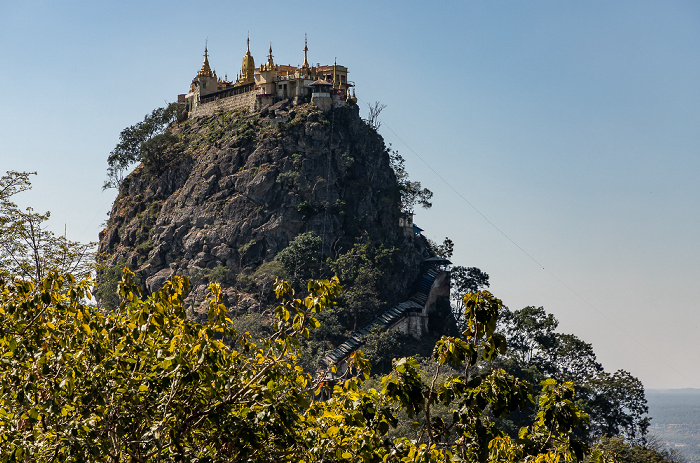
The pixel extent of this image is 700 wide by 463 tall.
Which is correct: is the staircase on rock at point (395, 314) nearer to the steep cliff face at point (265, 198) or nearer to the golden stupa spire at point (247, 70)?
the steep cliff face at point (265, 198)

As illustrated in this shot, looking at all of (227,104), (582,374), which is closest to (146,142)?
(227,104)

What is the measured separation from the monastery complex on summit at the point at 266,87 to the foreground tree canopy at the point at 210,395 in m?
61.7

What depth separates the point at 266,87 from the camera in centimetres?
7556

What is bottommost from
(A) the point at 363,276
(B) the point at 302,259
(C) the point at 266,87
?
(A) the point at 363,276

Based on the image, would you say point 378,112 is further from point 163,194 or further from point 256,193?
point 163,194

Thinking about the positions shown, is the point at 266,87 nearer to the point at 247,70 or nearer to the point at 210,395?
the point at 247,70

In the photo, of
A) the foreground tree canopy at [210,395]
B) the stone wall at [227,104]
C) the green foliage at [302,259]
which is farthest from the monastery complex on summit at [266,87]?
the foreground tree canopy at [210,395]

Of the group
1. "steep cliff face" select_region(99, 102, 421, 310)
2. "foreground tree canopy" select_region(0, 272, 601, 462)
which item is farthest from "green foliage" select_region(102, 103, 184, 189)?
"foreground tree canopy" select_region(0, 272, 601, 462)

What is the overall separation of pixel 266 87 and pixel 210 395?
213ft

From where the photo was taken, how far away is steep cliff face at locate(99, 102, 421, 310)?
70188 millimetres

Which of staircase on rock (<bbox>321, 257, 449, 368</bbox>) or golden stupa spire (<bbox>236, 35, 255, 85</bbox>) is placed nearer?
staircase on rock (<bbox>321, 257, 449, 368</bbox>)

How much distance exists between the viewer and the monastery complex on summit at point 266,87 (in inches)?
2943

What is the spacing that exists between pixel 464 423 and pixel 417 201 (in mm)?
62390

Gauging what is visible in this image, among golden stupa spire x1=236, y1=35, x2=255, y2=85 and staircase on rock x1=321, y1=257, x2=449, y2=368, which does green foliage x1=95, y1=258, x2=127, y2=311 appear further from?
golden stupa spire x1=236, y1=35, x2=255, y2=85
